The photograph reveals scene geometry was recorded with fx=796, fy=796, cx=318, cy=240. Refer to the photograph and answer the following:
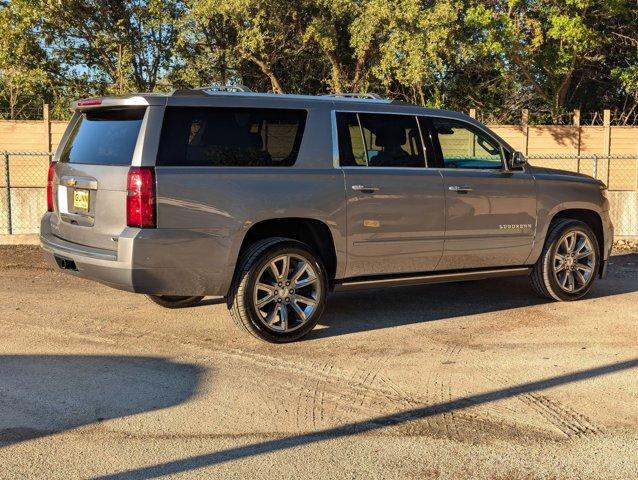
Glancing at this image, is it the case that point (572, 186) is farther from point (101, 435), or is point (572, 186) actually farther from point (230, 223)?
point (101, 435)

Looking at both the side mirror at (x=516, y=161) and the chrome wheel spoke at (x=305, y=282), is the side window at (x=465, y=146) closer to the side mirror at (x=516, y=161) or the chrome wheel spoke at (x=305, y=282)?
the side mirror at (x=516, y=161)

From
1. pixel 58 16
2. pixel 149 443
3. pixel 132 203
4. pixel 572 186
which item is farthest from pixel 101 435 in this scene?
pixel 58 16

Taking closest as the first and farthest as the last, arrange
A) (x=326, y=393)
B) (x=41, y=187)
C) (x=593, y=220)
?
(x=326, y=393)
(x=593, y=220)
(x=41, y=187)

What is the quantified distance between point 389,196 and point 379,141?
20.3 inches

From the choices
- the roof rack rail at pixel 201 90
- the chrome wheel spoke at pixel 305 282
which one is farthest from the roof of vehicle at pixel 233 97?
the chrome wheel spoke at pixel 305 282

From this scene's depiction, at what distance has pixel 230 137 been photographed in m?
6.18

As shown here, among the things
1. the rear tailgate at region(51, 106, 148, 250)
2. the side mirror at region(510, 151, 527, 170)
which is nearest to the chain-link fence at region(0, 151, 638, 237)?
the side mirror at region(510, 151, 527, 170)

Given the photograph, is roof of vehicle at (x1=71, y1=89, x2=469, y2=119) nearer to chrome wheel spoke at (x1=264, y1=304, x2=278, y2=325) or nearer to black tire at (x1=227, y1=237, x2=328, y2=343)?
black tire at (x1=227, y1=237, x2=328, y2=343)

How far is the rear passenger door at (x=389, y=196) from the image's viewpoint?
6.67 meters

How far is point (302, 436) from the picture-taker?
14.4 feet

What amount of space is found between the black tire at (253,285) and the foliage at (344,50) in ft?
50.3

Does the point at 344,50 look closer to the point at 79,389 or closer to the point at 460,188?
the point at 460,188

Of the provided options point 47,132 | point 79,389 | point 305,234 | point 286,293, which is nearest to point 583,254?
point 305,234

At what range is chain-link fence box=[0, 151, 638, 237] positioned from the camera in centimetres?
1431
